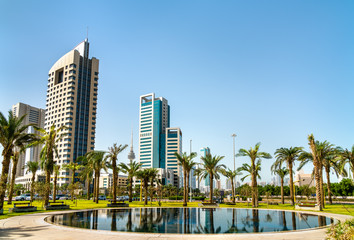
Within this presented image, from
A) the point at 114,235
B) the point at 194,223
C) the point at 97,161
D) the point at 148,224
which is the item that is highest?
the point at 97,161

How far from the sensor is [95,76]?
500 feet

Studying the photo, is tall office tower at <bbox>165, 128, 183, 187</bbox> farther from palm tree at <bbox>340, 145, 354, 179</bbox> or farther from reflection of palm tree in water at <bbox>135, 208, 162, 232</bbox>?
reflection of palm tree in water at <bbox>135, 208, 162, 232</bbox>

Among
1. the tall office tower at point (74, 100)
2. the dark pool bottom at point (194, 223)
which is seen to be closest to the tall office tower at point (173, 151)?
the tall office tower at point (74, 100)

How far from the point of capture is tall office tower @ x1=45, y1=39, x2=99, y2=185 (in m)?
136

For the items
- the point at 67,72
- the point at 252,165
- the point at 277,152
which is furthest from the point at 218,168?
the point at 67,72

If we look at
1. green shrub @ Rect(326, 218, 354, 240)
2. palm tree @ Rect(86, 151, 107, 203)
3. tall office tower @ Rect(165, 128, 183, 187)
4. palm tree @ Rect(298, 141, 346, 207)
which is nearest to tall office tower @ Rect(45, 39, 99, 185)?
tall office tower @ Rect(165, 128, 183, 187)

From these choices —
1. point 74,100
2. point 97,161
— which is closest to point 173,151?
point 74,100

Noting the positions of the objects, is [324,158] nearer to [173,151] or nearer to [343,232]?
[343,232]

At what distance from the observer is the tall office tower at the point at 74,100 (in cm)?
13575

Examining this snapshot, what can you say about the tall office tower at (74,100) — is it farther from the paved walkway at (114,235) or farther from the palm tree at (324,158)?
the paved walkway at (114,235)

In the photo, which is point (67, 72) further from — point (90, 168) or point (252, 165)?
point (252, 165)

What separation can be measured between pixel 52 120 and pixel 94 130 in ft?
72.1

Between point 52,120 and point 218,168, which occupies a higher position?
point 52,120

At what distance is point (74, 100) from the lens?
140000mm
